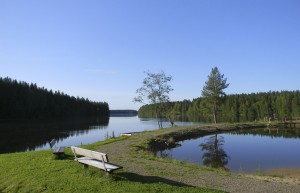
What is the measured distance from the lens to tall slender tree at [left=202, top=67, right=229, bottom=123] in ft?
231

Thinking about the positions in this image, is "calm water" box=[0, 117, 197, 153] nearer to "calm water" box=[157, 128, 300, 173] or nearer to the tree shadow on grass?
"calm water" box=[157, 128, 300, 173]

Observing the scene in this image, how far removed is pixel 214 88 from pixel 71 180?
5941cm

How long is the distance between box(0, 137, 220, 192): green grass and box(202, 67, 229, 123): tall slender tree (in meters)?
55.7

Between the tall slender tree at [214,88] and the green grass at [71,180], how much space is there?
5572cm

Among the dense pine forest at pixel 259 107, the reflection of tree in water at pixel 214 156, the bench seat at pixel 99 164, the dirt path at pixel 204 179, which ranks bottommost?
the reflection of tree in water at pixel 214 156

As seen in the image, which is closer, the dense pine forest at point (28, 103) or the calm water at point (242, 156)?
the calm water at point (242, 156)

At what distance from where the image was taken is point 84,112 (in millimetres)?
183500

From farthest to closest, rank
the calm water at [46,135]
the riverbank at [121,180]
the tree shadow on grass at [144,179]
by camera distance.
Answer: the calm water at [46,135]
the tree shadow on grass at [144,179]
the riverbank at [121,180]

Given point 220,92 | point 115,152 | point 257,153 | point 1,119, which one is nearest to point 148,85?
point 220,92

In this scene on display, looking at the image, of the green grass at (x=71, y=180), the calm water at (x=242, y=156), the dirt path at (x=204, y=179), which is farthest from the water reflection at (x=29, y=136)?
the dirt path at (x=204, y=179)

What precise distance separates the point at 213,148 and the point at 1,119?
77.4 m

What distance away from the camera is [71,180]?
1427cm

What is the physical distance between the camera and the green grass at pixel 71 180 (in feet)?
42.9

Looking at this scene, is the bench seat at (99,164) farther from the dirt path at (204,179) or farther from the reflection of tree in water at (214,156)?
the reflection of tree in water at (214,156)
